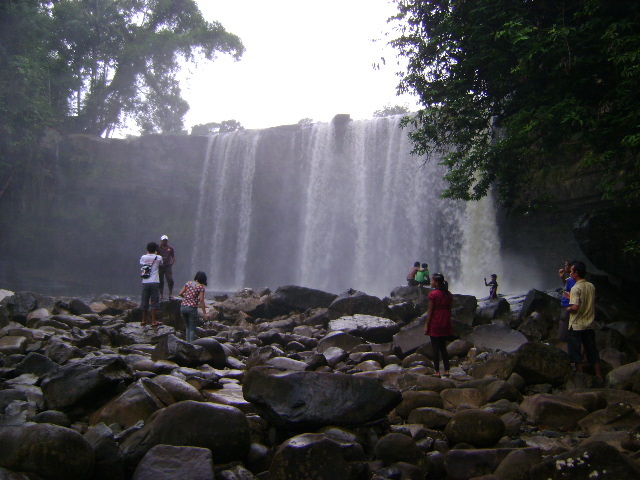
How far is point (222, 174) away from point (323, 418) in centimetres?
2782

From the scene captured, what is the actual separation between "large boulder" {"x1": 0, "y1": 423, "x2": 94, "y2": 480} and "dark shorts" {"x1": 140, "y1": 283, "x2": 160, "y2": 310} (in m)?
5.82

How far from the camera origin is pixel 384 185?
2570cm

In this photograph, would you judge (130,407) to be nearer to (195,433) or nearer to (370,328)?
(195,433)

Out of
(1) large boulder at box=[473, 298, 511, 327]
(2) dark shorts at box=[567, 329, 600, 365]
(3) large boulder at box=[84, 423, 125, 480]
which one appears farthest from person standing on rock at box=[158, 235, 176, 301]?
(2) dark shorts at box=[567, 329, 600, 365]

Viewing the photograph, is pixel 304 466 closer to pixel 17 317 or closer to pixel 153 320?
pixel 153 320

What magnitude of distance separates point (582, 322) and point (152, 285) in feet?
22.8

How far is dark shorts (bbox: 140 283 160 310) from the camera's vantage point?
30.5 feet

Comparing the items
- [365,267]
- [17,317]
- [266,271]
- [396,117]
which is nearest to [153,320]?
[17,317]

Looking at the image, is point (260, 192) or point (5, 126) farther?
point (260, 192)

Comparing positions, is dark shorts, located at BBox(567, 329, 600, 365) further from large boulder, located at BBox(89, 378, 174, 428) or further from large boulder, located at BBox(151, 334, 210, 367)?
large boulder, located at BBox(89, 378, 174, 428)

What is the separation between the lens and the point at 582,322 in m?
6.07

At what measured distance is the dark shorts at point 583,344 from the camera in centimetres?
607

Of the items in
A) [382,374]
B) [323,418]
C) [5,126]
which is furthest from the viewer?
[5,126]

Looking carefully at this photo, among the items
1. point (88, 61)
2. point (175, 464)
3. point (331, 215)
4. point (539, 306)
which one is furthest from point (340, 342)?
point (88, 61)
